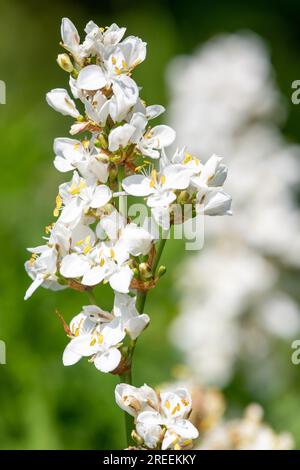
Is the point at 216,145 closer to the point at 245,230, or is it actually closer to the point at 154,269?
the point at 245,230

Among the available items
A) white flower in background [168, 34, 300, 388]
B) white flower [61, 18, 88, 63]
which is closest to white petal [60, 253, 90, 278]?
white flower [61, 18, 88, 63]

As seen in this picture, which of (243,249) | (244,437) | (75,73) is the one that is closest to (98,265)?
(75,73)

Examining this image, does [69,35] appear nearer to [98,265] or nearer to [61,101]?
[61,101]

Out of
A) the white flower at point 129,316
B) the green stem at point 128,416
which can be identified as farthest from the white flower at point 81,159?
the green stem at point 128,416

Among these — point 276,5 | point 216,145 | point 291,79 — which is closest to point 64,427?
point 216,145

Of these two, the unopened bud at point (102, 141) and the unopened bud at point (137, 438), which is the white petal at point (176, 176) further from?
the unopened bud at point (137, 438)

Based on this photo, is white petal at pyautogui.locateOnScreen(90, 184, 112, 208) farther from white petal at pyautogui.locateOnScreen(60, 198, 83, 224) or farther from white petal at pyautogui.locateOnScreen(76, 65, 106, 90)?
white petal at pyautogui.locateOnScreen(76, 65, 106, 90)
